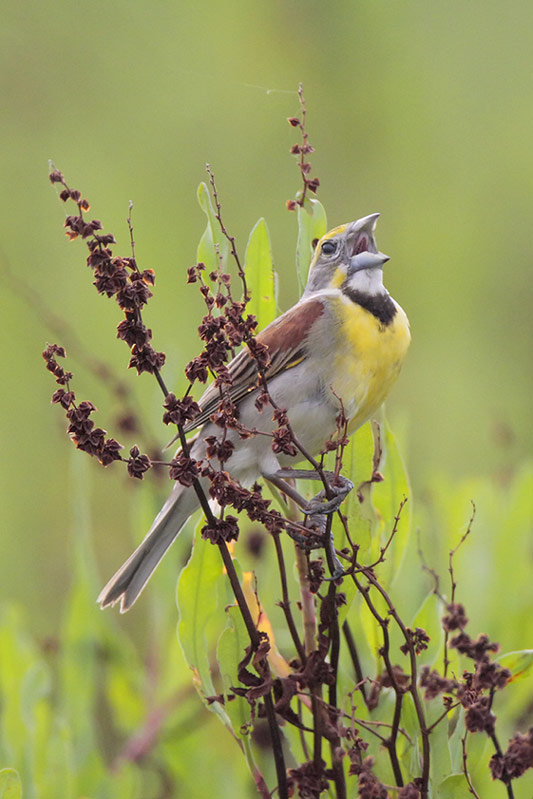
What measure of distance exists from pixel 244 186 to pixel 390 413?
1868 mm

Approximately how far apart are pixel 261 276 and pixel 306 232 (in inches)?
4.9

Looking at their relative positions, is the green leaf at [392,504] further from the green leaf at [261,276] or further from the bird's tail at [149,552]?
the bird's tail at [149,552]

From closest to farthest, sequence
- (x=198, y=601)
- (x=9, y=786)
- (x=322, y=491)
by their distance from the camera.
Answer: (x=9, y=786) < (x=198, y=601) < (x=322, y=491)

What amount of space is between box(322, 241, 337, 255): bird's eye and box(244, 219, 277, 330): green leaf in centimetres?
47

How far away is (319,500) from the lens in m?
2.25

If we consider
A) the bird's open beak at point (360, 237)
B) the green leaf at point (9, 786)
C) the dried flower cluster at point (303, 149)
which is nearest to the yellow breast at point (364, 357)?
the bird's open beak at point (360, 237)

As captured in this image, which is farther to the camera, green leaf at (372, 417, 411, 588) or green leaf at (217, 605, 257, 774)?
green leaf at (372, 417, 411, 588)

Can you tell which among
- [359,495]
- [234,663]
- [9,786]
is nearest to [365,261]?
A: [359,495]

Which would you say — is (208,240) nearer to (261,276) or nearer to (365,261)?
(261,276)

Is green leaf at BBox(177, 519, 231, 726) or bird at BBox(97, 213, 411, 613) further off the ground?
bird at BBox(97, 213, 411, 613)

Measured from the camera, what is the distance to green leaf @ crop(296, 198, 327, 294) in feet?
7.37

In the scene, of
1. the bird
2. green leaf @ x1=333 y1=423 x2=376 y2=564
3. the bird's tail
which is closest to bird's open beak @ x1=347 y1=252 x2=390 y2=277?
the bird

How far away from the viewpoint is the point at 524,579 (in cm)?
321

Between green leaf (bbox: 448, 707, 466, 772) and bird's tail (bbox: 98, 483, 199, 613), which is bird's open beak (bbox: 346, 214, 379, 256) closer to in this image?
bird's tail (bbox: 98, 483, 199, 613)
